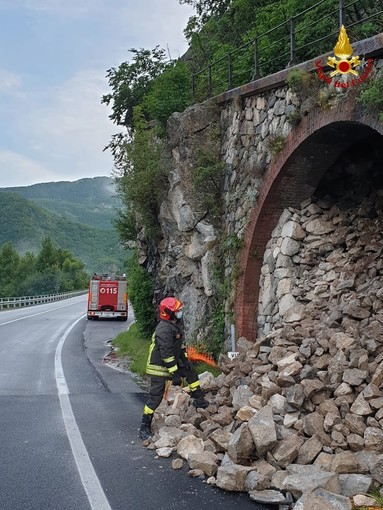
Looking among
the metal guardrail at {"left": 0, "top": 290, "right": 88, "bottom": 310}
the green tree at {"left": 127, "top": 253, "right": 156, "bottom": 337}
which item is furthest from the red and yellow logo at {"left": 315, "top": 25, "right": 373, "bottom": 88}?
the metal guardrail at {"left": 0, "top": 290, "right": 88, "bottom": 310}

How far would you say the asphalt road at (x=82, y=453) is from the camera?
5.04 meters

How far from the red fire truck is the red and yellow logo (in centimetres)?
2707

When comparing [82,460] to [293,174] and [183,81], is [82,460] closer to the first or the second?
[293,174]

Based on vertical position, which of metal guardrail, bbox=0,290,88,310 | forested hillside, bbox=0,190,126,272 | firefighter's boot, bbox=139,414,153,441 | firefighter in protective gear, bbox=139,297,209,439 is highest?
forested hillside, bbox=0,190,126,272

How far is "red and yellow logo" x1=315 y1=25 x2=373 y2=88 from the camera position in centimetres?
754

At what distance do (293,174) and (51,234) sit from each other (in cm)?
17724

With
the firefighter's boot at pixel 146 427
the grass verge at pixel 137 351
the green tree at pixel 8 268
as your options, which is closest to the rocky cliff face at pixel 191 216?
the grass verge at pixel 137 351

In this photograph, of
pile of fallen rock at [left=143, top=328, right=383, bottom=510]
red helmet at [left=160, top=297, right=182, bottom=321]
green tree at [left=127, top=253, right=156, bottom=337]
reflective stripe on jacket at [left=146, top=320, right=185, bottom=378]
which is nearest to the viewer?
pile of fallen rock at [left=143, top=328, right=383, bottom=510]

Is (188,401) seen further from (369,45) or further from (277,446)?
(369,45)

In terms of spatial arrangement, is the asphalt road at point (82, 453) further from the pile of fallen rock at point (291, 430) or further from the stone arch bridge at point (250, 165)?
the stone arch bridge at point (250, 165)

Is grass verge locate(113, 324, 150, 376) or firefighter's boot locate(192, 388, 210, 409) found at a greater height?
firefighter's boot locate(192, 388, 210, 409)

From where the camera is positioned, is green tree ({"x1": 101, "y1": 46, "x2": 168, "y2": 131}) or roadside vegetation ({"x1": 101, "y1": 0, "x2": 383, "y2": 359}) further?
green tree ({"x1": 101, "y1": 46, "x2": 168, "y2": 131})

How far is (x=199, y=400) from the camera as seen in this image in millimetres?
7441

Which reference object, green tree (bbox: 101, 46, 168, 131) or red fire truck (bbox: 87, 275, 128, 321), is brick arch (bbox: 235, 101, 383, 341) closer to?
green tree (bbox: 101, 46, 168, 131)
